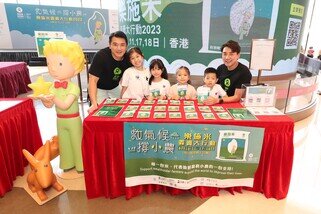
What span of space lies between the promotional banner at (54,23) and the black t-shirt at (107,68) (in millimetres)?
8889

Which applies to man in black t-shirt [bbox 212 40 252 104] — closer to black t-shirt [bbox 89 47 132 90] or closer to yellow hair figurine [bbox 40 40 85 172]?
black t-shirt [bbox 89 47 132 90]

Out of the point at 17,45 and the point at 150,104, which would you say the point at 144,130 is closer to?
the point at 150,104

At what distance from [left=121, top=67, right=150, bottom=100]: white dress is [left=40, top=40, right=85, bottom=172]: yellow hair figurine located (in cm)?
47

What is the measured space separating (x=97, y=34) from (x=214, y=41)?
26.1 feet

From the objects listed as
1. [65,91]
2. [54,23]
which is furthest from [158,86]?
[54,23]

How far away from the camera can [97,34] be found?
35.1ft

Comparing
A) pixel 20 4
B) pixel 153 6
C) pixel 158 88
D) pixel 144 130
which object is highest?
pixel 20 4

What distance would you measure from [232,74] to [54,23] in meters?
9.85

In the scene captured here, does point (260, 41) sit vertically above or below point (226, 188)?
above

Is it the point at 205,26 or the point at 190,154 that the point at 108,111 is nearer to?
the point at 190,154

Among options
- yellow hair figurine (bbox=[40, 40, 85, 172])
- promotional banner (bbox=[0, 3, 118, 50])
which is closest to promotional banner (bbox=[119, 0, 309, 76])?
yellow hair figurine (bbox=[40, 40, 85, 172])

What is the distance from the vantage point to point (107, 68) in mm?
2441

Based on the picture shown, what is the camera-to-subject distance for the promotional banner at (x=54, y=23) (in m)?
9.43

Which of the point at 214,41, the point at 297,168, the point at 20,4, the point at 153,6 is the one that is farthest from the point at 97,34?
the point at 297,168
